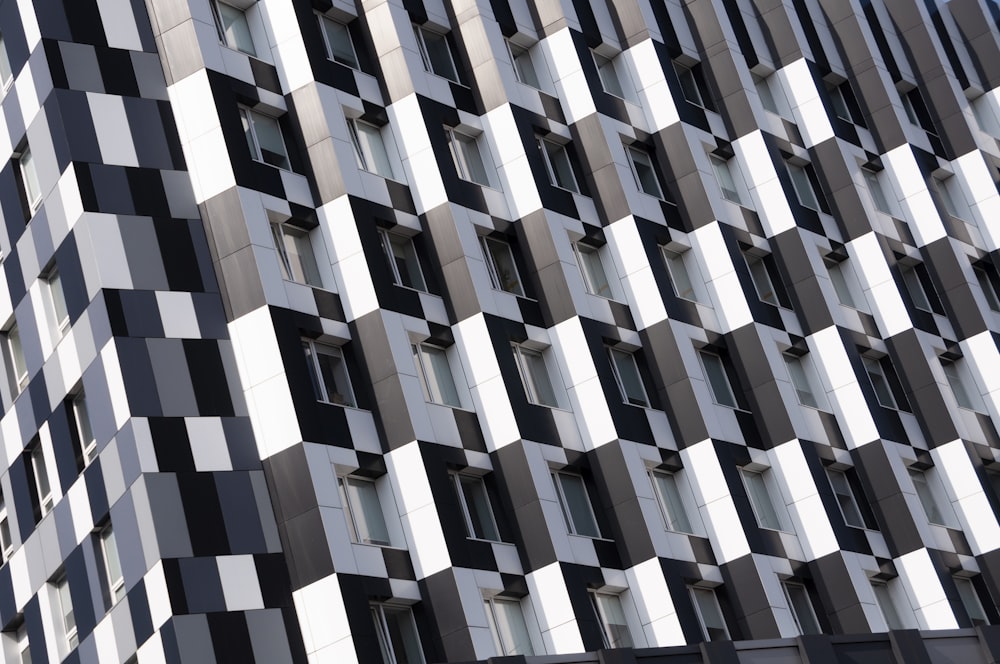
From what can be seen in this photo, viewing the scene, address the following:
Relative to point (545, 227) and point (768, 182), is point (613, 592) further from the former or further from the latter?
point (768, 182)

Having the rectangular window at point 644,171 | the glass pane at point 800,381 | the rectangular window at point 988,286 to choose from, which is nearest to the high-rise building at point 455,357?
the glass pane at point 800,381

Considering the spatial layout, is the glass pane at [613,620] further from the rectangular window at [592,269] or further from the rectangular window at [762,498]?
the rectangular window at [592,269]

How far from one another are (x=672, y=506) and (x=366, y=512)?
1183 cm

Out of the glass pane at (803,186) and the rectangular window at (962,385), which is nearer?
the rectangular window at (962,385)

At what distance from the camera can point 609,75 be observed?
198 feet

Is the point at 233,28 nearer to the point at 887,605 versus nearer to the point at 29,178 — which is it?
the point at 29,178

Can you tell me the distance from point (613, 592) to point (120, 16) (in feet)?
77.3

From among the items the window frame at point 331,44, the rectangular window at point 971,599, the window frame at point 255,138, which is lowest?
the rectangular window at point 971,599

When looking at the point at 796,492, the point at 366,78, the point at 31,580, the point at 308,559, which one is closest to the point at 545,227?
the point at 366,78

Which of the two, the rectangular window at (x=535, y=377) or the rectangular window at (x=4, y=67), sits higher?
the rectangular window at (x=4, y=67)

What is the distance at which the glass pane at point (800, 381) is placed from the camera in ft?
189

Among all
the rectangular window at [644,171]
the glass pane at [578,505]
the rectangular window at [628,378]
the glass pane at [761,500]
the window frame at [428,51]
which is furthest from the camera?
the rectangular window at [644,171]

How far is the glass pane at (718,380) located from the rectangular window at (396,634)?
53.9 ft

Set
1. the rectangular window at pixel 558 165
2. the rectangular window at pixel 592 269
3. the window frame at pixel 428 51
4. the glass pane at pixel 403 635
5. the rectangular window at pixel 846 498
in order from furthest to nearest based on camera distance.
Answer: the rectangular window at pixel 558 165
the rectangular window at pixel 846 498
the window frame at pixel 428 51
the rectangular window at pixel 592 269
the glass pane at pixel 403 635
